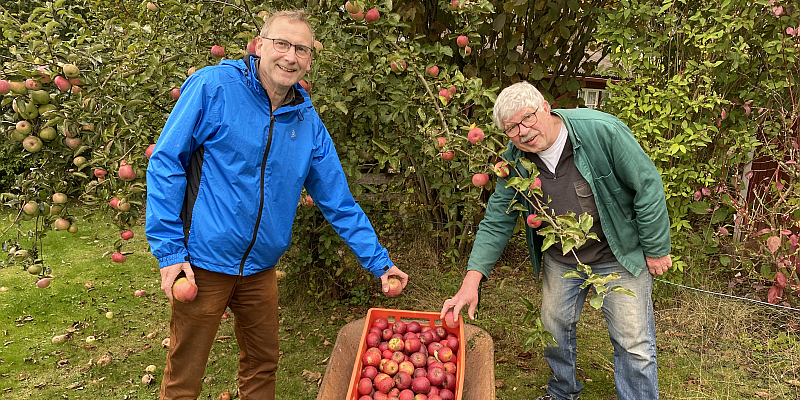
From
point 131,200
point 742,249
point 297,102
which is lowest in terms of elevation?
point 742,249

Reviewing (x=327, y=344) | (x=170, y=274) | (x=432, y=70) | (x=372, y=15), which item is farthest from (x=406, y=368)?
(x=327, y=344)

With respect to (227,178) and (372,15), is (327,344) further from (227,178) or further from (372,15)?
(372,15)

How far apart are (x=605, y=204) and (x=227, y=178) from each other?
1.62 m

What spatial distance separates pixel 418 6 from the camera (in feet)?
13.2

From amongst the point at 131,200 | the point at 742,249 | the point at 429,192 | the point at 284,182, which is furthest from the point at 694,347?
the point at 131,200

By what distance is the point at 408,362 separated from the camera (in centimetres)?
207

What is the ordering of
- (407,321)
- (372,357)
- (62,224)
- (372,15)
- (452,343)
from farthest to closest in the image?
(372,15) → (62,224) → (407,321) → (452,343) → (372,357)

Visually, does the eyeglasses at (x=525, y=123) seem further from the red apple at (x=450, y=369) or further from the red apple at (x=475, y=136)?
the red apple at (x=450, y=369)

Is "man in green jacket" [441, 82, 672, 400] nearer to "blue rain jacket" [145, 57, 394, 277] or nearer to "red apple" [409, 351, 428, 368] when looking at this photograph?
"red apple" [409, 351, 428, 368]

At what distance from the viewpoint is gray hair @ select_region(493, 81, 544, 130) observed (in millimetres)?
2061

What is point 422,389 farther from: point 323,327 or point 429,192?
point 429,192

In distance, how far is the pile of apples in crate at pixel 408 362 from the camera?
1945 millimetres

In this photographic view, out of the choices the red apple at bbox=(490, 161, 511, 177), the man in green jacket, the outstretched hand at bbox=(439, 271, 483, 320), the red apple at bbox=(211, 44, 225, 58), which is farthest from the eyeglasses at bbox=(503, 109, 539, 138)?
the red apple at bbox=(211, 44, 225, 58)

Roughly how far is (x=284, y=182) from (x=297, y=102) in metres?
0.34
